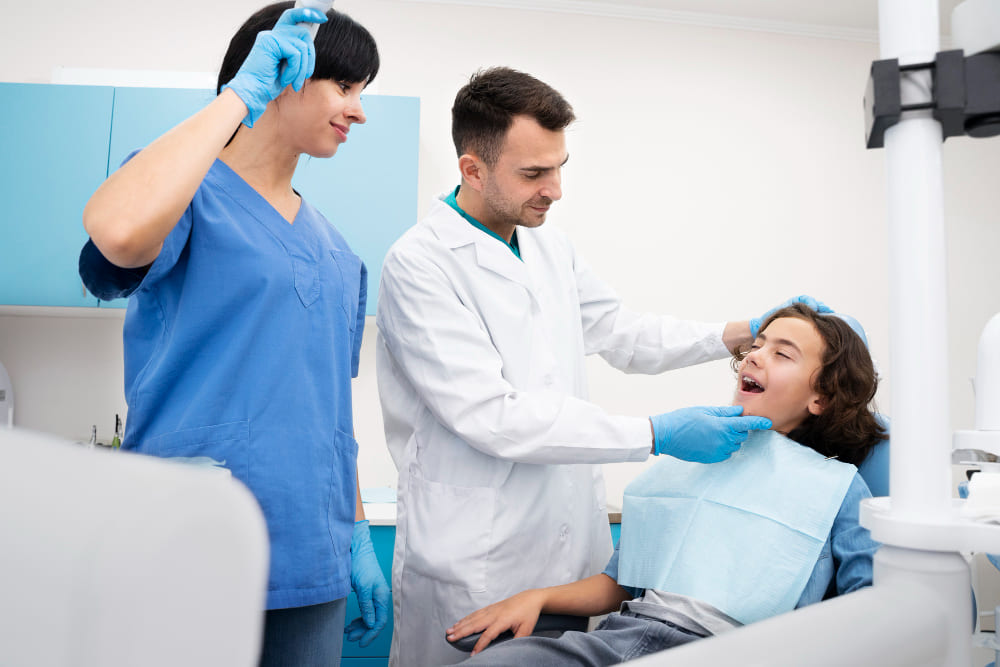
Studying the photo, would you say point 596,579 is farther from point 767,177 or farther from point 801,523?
point 767,177

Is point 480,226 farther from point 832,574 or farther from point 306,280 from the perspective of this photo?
point 832,574

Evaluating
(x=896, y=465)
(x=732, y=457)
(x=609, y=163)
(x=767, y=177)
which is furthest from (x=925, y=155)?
(x=767, y=177)

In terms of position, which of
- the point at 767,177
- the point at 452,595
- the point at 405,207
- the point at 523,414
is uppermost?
the point at 767,177

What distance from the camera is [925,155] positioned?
46 cm

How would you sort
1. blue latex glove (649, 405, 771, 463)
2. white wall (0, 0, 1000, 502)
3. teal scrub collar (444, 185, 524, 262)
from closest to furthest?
1. blue latex glove (649, 405, 771, 463)
2. teal scrub collar (444, 185, 524, 262)
3. white wall (0, 0, 1000, 502)

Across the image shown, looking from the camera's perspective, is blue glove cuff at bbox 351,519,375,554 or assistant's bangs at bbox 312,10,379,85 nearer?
assistant's bangs at bbox 312,10,379,85

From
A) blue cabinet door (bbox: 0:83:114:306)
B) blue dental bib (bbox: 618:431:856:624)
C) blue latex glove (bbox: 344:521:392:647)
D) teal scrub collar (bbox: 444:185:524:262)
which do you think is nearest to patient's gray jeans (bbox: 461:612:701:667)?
blue dental bib (bbox: 618:431:856:624)

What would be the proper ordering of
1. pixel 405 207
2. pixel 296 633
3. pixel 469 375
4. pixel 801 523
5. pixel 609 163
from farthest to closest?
pixel 609 163, pixel 405 207, pixel 469 375, pixel 801 523, pixel 296 633

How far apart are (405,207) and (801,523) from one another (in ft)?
5.75

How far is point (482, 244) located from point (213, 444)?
753mm

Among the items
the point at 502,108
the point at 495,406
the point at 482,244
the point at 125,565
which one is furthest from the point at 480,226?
the point at 125,565

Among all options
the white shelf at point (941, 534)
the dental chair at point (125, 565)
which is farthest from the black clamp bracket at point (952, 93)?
the dental chair at point (125, 565)

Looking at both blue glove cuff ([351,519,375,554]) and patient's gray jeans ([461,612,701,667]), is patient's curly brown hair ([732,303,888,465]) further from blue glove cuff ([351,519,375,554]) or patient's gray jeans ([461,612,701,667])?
blue glove cuff ([351,519,375,554])

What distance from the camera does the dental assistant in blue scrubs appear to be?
99 centimetres
